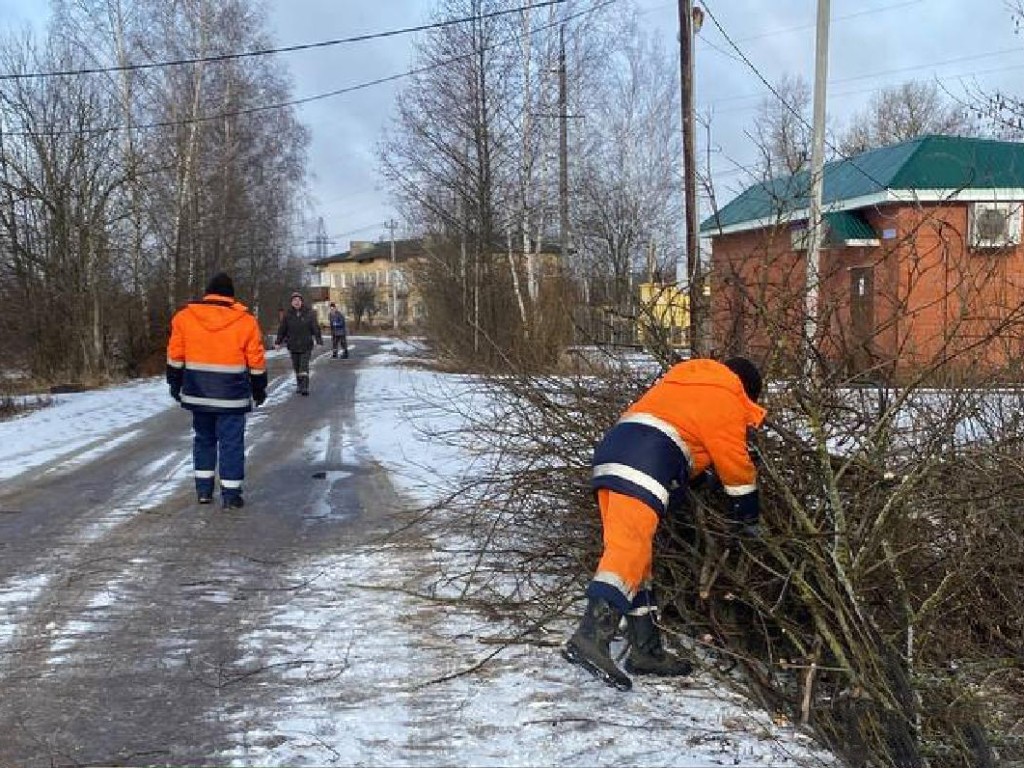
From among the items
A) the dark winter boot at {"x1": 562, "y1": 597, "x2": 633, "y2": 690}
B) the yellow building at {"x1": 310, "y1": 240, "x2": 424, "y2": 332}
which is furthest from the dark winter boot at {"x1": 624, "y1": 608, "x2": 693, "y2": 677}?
the yellow building at {"x1": 310, "y1": 240, "x2": 424, "y2": 332}

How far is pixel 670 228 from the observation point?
3716 centimetres

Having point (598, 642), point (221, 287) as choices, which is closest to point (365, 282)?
point (221, 287)

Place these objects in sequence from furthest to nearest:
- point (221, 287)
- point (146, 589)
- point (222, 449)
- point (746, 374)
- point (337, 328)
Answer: point (337, 328) < point (221, 287) < point (222, 449) < point (146, 589) < point (746, 374)

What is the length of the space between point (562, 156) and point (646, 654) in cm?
2086

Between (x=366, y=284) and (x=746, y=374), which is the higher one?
(x=366, y=284)

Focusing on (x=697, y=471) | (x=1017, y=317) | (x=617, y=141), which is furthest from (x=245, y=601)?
(x=617, y=141)

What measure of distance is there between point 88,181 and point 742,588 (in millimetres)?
20095

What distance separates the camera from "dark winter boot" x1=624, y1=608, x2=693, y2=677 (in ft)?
12.7

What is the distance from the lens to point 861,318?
5270 millimetres

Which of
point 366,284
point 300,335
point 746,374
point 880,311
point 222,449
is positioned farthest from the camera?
point 366,284

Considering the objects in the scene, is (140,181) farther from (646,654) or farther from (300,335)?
(646,654)

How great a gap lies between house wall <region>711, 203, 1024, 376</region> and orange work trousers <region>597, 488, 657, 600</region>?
1536 millimetres

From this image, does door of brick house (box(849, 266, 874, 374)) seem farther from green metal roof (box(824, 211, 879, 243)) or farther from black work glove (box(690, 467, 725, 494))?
green metal roof (box(824, 211, 879, 243))

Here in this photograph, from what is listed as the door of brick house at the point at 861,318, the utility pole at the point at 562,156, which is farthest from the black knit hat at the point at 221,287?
the utility pole at the point at 562,156
